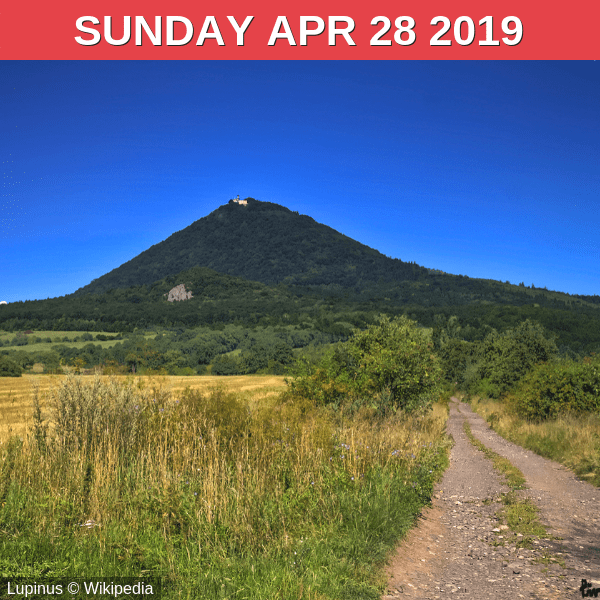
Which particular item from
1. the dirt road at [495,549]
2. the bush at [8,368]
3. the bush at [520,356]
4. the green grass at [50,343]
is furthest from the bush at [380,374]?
the green grass at [50,343]

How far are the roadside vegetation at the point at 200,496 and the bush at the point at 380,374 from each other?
7.36 m

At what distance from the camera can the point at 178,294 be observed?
19238 centimetres

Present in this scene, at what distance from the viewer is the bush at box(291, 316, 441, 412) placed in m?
18.3

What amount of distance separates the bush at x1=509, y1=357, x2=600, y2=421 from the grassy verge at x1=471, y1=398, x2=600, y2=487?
2.05 ft

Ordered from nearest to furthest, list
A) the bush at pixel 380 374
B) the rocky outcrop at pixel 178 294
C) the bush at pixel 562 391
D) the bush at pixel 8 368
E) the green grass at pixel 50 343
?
the bush at pixel 380 374 < the bush at pixel 562 391 < the bush at pixel 8 368 < the green grass at pixel 50 343 < the rocky outcrop at pixel 178 294

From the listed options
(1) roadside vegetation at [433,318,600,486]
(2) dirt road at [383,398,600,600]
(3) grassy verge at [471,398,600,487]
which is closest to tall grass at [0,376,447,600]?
(2) dirt road at [383,398,600,600]

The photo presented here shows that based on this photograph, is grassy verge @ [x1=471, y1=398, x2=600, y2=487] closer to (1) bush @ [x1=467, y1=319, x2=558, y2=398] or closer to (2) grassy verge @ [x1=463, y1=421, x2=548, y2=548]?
(2) grassy verge @ [x1=463, y1=421, x2=548, y2=548]

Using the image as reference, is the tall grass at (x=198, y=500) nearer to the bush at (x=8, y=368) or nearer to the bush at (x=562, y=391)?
the bush at (x=562, y=391)

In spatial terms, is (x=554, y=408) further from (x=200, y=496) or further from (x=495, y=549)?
(x=200, y=496)

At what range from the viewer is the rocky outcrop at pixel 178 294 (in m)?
187

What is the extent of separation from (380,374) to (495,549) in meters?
12.4

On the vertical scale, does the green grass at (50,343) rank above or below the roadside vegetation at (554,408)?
above

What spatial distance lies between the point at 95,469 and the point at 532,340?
3730cm

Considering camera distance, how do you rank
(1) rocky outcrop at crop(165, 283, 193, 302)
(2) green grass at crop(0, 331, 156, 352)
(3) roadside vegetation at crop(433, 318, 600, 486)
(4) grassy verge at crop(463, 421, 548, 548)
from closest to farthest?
(4) grassy verge at crop(463, 421, 548, 548)
(3) roadside vegetation at crop(433, 318, 600, 486)
(2) green grass at crop(0, 331, 156, 352)
(1) rocky outcrop at crop(165, 283, 193, 302)
